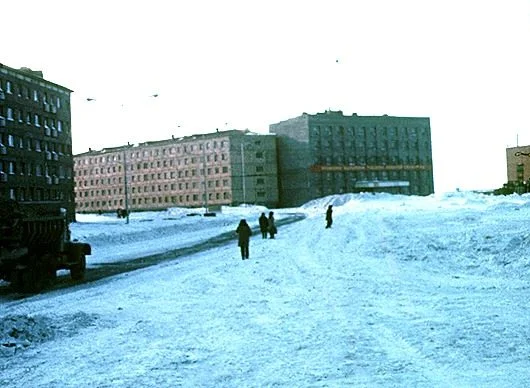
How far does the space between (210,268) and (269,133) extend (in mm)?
98001

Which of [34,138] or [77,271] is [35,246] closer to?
[77,271]

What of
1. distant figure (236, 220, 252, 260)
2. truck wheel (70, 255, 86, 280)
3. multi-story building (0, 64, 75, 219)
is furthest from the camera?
multi-story building (0, 64, 75, 219)

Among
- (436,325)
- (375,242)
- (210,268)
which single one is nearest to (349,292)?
(436,325)

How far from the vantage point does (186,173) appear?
4705 inches

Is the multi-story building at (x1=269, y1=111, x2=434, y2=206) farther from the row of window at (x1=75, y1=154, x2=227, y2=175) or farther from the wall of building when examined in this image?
the row of window at (x1=75, y1=154, x2=227, y2=175)

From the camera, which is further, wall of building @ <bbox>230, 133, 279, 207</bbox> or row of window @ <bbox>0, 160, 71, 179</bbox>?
wall of building @ <bbox>230, 133, 279, 207</bbox>

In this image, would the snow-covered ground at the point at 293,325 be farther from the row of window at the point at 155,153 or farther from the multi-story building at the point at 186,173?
the row of window at the point at 155,153

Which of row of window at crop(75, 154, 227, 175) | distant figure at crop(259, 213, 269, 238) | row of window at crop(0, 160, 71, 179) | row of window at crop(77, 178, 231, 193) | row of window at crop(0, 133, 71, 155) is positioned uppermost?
row of window at crop(75, 154, 227, 175)

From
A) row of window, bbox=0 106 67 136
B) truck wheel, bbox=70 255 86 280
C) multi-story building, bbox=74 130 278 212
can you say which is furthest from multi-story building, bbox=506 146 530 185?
truck wheel, bbox=70 255 86 280

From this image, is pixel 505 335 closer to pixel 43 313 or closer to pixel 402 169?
pixel 43 313

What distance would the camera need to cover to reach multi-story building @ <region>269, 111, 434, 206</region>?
359 feet

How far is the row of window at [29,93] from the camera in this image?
196ft

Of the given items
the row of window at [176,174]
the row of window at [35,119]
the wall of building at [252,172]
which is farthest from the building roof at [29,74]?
the row of window at [176,174]

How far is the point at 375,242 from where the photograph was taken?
25031mm
